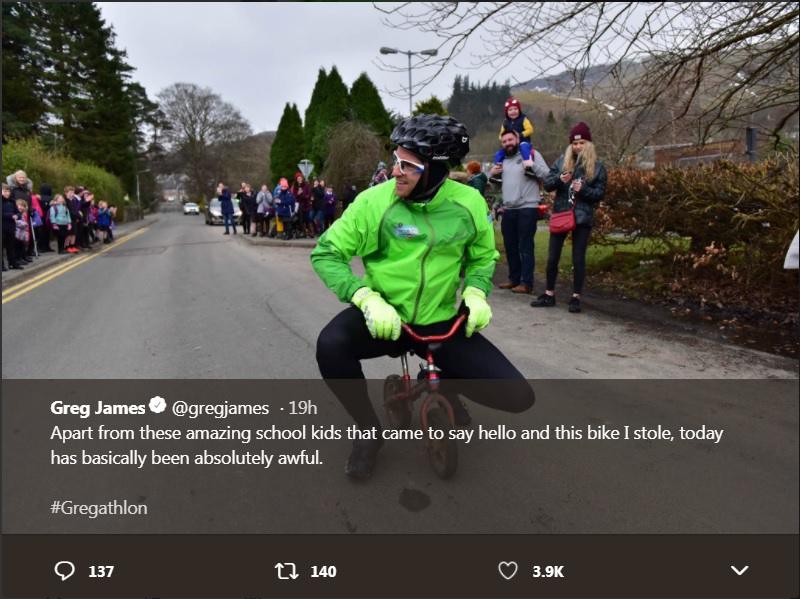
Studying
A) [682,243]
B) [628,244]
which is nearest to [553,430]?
[682,243]

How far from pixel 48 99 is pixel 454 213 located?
37.4m

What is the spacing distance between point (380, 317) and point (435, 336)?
337mm

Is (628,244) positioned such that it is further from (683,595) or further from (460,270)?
(683,595)

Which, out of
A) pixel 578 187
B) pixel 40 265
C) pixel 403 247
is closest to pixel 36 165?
pixel 40 265

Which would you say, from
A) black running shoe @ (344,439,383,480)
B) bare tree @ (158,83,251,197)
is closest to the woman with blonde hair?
black running shoe @ (344,439,383,480)

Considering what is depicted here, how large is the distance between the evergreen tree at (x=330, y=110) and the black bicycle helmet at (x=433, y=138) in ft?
76.7

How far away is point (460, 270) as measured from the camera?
106 inches

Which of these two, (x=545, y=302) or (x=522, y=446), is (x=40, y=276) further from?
(x=522, y=446)

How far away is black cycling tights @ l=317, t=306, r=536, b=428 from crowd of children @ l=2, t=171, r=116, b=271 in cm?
1110

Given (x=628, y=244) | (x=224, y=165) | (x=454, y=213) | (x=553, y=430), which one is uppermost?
(x=224, y=165)

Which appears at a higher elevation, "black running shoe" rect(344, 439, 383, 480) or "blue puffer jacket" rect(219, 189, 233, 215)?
"blue puffer jacket" rect(219, 189, 233, 215)

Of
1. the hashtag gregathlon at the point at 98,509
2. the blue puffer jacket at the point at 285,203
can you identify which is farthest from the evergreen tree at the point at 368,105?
the hashtag gregathlon at the point at 98,509

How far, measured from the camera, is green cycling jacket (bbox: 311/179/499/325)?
2.49m

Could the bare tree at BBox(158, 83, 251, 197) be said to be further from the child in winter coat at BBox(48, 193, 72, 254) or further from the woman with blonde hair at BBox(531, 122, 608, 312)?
the woman with blonde hair at BBox(531, 122, 608, 312)
